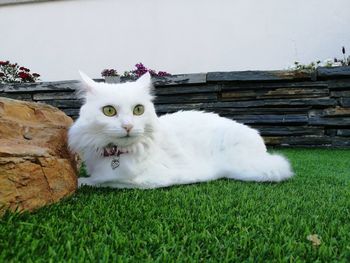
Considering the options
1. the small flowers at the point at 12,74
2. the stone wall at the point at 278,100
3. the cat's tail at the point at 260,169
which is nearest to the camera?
the cat's tail at the point at 260,169

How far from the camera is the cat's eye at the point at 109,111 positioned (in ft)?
7.61

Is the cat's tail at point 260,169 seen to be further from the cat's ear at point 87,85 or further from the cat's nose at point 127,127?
the cat's ear at point 87,85

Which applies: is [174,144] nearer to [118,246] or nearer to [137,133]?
[137,133]

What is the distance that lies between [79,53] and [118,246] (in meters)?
6.39

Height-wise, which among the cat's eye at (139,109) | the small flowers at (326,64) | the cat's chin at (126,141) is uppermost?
the small flowers at (326,64)

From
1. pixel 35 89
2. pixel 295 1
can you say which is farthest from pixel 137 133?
pixel 295 1

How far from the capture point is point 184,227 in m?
1.74

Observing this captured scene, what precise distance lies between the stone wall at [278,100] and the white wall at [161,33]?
41.7 inches

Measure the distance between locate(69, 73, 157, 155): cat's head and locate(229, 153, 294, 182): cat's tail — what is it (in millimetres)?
841

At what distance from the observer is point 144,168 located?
254cm

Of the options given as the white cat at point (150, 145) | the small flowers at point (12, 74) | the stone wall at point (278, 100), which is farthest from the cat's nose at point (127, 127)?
the small flowers at point (12, 74)

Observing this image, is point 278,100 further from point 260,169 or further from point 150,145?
point 150,145

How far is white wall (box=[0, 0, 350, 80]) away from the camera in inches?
260

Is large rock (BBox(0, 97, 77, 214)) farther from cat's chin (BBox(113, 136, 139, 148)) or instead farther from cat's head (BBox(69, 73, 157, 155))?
cat's chin (BBox(113, 136, 139, 148))
